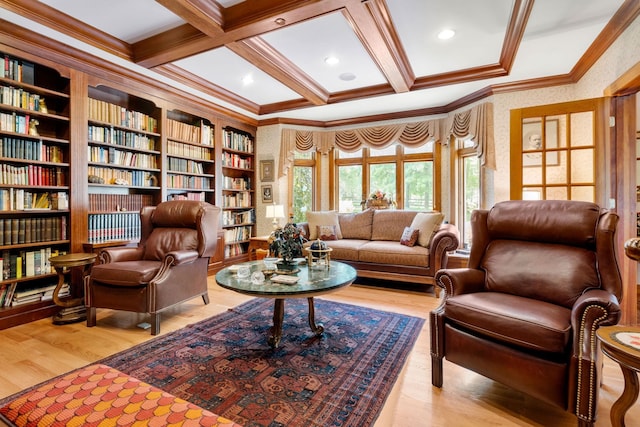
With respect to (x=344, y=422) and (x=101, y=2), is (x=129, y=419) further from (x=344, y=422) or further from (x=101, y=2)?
(x=101, y=2)

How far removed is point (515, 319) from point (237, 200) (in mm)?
4538

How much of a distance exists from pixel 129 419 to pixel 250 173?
489cm

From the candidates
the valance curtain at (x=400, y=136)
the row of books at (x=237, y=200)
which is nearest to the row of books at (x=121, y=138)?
the row of books at (x=237, y=200)

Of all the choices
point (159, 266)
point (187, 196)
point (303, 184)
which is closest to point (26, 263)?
point (159, 266)

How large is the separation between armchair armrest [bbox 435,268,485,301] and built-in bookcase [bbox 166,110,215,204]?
3600mm

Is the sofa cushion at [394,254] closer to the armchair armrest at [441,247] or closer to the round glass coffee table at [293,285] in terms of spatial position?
the armchair armrest at [441,247]

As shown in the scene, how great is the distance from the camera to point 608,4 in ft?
7.65

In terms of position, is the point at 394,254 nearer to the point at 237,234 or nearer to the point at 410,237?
the point at 410,237

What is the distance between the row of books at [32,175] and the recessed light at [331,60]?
2907 mm

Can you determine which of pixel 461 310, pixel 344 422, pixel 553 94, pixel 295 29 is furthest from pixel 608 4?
pixel 344 422

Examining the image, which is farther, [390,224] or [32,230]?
[390,224]

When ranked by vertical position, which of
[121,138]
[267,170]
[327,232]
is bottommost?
[327,232]

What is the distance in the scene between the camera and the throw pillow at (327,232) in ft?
15.0

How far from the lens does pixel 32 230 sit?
2.81m
